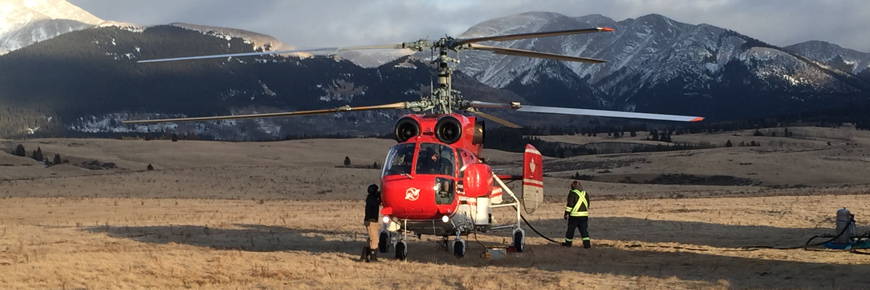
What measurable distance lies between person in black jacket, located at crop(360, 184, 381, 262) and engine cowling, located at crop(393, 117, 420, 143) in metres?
1.21

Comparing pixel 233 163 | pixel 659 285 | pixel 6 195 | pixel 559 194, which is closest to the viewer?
pixel 659 285

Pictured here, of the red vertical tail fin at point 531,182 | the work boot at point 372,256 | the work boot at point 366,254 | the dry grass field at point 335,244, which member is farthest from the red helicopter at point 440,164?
the dry grass field at point 335,244

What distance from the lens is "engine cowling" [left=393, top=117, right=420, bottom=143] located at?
18.9m

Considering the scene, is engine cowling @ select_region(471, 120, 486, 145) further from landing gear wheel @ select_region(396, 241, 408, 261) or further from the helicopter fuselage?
landing gear wheel @ select_region(396, 241, 408, 261)

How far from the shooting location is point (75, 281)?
47.6 ft

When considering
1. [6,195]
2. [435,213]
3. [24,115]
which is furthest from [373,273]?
[24,115]

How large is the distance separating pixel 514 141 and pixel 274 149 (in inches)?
1292

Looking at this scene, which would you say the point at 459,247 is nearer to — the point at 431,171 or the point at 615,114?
the point at 431,171

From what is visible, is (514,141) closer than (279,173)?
No

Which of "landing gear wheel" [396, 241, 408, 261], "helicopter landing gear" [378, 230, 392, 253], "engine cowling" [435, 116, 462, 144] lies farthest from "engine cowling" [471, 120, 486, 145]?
"landing gear wheel" [396, 241, 408, 261]

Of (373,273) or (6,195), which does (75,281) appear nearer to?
(373,273)

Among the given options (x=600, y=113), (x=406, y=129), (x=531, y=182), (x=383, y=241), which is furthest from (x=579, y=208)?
(x=383, y=241)

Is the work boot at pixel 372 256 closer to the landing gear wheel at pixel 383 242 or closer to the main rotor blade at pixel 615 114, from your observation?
the landing gear wheel at pixel 383 242

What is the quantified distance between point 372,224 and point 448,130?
2310mm
